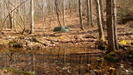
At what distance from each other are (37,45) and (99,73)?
712cm

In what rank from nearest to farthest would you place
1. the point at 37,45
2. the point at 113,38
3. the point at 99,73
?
1. the point at 99,73
2. the point at 113,38
3. the point at 37,45

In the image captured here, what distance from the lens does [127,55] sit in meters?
5.95

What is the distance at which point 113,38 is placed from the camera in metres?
6.37

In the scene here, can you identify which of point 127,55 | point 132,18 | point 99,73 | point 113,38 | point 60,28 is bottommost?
point 99,73

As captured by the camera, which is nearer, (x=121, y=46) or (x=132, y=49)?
(x=132, y=49)

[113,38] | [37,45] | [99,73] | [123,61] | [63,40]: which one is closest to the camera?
[99,73]

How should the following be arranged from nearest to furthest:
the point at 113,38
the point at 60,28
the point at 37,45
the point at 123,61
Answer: the point at 123,61 < the point at 113,38 < the point at 37,45 < the point at 60,28

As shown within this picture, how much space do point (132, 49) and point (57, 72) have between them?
12.9 feet

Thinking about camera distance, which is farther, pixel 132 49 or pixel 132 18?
pixel 132 18

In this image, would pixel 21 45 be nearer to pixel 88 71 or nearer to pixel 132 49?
pixel 88 71

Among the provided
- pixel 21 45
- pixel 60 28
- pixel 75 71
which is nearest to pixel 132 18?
pixel 60 28

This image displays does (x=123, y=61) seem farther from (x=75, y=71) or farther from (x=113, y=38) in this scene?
(x=75, y=71)

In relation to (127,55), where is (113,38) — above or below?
above

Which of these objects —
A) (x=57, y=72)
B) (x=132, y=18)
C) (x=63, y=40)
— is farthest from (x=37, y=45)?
(x=132, y=18)
